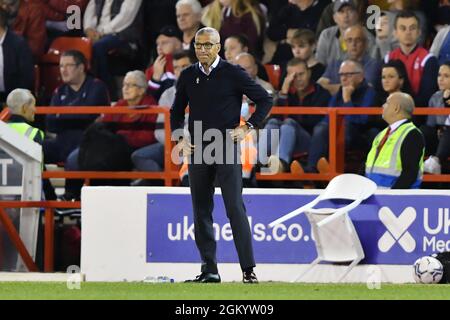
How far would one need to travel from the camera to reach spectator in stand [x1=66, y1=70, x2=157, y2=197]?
1470cm

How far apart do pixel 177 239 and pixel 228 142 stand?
2065 millimetres

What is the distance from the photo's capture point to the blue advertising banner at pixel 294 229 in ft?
41.2

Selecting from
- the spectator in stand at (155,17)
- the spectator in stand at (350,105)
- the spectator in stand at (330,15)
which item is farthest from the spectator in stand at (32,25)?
the spectator in stand at (350,105)

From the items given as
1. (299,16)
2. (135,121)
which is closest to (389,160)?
(135,121)

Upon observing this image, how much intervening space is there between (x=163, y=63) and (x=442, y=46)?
3170mm

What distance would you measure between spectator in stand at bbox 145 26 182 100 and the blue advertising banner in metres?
2.78

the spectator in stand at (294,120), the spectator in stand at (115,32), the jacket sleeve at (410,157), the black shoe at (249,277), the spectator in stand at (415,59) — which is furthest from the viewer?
the spectator in stand at (115,32)

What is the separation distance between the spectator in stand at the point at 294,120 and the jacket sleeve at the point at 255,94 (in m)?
2.67

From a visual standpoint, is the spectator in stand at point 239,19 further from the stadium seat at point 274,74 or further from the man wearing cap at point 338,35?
the man wearing cap at point 338,35

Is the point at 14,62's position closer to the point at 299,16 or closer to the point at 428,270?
Answer: the point at 299,16

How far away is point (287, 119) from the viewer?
14094 millimetres

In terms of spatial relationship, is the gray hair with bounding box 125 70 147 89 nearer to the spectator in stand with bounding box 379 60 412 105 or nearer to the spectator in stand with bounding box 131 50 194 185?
the spectator in stand with bounding box 131 50 194 185

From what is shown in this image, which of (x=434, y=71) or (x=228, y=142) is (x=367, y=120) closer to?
(x=434, y=71)

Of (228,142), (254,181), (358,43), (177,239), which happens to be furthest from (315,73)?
(228,142)
